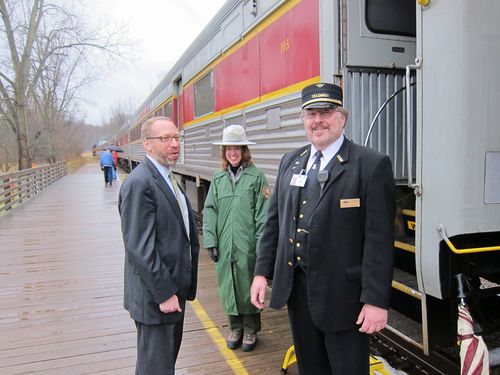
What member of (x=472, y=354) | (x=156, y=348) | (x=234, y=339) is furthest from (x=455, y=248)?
(x=234, y=339)

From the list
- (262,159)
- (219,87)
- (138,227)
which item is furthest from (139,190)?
(219,87)

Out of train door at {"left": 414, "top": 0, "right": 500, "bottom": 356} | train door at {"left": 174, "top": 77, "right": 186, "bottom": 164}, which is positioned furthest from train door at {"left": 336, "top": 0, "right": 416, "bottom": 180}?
train door at {"left": 174, "top": 77, "right": 186, "bottom": 164}

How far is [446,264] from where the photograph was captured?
2.14 m

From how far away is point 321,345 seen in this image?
201cm

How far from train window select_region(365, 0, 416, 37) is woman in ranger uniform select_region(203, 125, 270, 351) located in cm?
118

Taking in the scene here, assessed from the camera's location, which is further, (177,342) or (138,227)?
(177,342)

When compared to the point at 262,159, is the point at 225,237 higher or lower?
lower

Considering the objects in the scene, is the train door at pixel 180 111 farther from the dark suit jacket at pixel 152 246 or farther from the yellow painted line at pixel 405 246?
the dark suit jacket at pixel 152 246

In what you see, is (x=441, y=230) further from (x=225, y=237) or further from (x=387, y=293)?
(x=225, y=237)

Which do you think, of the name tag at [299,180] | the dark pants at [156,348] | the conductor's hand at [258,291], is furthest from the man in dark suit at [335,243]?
the dark pants at [156,348]

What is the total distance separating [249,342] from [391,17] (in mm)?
2618

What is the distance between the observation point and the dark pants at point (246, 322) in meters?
3.34

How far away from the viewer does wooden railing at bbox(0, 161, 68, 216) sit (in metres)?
11.5

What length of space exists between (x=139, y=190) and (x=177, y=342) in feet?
2.92
